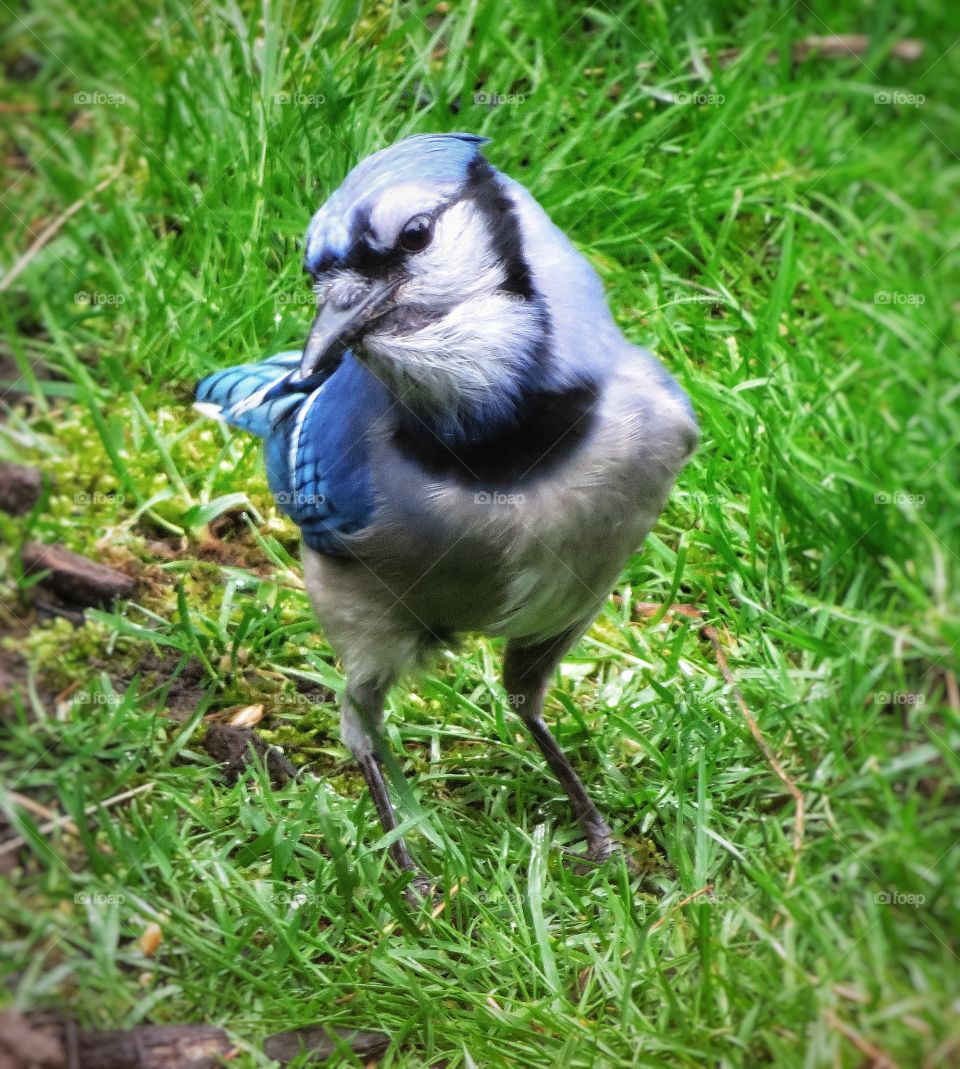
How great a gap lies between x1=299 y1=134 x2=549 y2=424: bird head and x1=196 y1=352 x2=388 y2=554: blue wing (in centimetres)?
21

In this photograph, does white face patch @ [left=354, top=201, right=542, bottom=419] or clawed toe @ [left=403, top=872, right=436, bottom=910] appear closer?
white face patch @ [left=354, top=201, right=542, bottom=419]

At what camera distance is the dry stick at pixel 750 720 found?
2.54 metres

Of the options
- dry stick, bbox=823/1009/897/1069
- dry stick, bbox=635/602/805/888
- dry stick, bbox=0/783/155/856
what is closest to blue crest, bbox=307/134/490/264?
dry stick, bbox=0/783/155/856

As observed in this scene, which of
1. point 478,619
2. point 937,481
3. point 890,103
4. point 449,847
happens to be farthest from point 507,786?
point 890,103

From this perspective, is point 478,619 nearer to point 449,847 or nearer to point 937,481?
point 449,847

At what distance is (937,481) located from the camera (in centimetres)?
247

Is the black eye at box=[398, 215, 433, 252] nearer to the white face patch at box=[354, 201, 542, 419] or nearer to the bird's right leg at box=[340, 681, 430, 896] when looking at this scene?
the white face patch at box=[354, 201, 542, 419]

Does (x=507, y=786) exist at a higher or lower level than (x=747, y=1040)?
lower

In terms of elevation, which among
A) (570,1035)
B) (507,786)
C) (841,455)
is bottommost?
(507,786)

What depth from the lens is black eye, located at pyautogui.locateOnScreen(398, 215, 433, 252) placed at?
2.64 m

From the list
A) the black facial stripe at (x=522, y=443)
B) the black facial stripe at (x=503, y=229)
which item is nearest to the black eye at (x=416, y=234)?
the black facial stripe at (x=503, y=229)

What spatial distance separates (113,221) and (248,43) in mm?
649

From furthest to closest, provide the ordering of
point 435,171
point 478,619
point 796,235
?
1. point 796,235
2. point 478,619
3. point 435,171

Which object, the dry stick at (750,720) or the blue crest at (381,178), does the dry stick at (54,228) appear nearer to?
the blue crest at (381,178)
